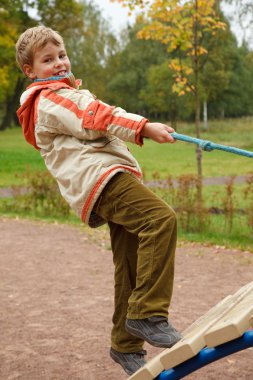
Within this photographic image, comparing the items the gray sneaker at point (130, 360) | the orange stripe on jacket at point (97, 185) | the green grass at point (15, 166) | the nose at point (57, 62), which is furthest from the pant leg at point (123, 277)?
the green grass at point (15, 166)

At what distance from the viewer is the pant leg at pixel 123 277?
3.41 meters

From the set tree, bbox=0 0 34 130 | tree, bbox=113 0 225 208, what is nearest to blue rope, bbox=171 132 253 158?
tree, bbox=113 0 225 208

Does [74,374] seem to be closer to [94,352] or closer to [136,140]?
[94,352]

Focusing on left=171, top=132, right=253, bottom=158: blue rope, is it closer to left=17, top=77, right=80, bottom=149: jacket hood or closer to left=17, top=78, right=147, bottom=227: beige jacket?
left=17, top=78, right=147, bottom=227: beige jacket

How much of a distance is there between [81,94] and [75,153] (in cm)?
30

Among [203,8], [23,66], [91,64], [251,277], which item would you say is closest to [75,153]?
[23,66]

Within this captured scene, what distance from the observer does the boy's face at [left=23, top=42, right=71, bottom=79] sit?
324 centimetres

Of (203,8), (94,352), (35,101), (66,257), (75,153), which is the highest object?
(203,8)

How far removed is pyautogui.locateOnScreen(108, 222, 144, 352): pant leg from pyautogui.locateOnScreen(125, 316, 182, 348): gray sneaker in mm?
419

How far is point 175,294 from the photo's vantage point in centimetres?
638

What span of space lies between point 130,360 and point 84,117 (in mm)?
1360

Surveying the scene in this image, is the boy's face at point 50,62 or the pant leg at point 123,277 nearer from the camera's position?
the boy's face at point 50,62

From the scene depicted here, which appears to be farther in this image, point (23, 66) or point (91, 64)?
point (91, 64)

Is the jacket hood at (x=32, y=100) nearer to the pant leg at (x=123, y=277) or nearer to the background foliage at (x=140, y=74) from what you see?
the pant leg at (x=123, y=277)
